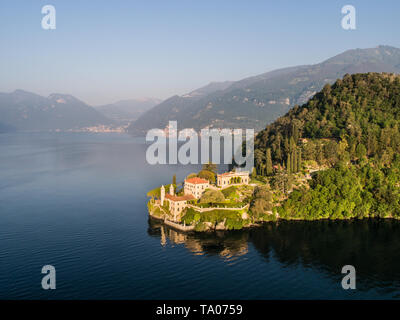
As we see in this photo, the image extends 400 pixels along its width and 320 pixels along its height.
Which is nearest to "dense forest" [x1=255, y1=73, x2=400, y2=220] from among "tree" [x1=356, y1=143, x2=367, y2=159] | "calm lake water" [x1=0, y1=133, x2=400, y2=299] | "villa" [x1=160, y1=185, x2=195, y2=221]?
"tree" [x1=356, y1=143, x2=367, y2=159]

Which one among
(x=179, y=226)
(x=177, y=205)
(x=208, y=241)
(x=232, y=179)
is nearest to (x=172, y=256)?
(x=208, y=241)

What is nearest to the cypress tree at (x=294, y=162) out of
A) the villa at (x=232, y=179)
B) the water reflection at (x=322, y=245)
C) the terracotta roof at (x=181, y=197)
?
the villa at (x=232, y=179)

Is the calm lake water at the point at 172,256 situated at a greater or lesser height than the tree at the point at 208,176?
lesser

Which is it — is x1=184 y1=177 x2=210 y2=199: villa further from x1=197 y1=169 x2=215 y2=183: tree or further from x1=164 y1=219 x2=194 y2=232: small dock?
x1=164 y1=219 x2=194 y2=232: small dock

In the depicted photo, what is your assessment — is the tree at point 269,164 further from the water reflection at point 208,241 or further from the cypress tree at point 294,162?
the water reflection at point 208,241
